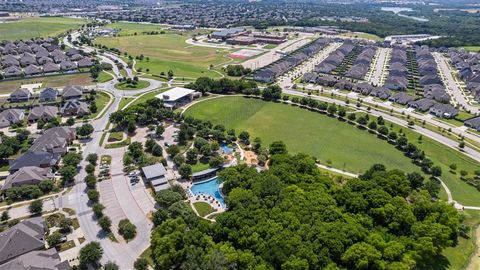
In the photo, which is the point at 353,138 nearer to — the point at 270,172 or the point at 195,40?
the point at 270,172

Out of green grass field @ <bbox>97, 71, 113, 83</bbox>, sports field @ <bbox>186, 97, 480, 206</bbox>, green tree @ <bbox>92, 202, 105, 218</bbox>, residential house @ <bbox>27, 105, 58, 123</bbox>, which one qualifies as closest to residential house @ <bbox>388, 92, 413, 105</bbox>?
sports field @ <bbox>186, 97, 480, 206</bbox>

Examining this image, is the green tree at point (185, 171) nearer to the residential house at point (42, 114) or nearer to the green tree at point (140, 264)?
the green tree at point (140, 264)

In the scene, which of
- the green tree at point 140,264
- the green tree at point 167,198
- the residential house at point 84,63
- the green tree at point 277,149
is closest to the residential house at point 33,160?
the green tree at point 167,198

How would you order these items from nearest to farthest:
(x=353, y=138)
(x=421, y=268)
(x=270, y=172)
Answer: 1. (x=421, y=268)
2. (x=270, y=172)
3. (x=353, y=138)

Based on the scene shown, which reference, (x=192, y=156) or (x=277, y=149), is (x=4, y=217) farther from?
(x=277, y=149)

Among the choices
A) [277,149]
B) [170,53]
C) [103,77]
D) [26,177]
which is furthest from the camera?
[170,53]

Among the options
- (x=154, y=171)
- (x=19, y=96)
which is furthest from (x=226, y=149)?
(x=19, y=96)

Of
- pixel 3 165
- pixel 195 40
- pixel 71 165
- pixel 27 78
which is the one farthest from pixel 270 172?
pixel 195 40
